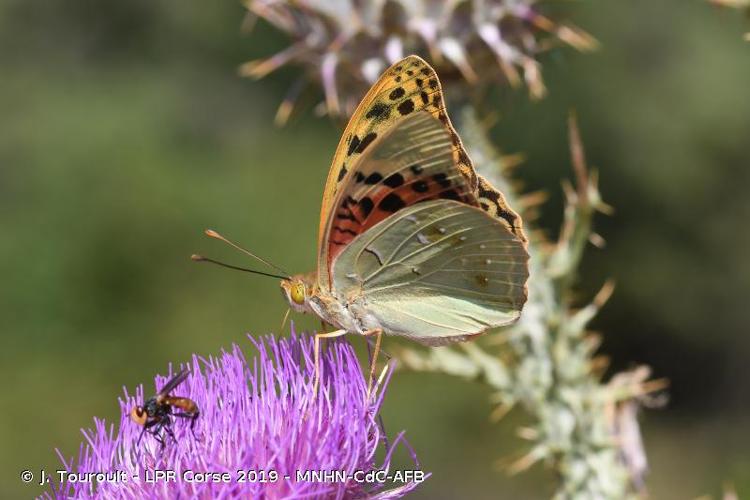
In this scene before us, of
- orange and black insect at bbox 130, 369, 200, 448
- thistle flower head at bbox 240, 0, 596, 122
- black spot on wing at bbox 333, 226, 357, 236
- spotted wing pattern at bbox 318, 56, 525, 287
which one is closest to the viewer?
orange and black insect at bbox 130, 369, 200, 448

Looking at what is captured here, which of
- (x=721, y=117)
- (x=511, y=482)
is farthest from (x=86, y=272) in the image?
(x=721, y=117)

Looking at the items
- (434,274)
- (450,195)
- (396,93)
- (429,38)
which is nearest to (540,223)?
(429,38)

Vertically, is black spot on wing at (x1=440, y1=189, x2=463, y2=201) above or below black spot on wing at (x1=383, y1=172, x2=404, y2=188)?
below

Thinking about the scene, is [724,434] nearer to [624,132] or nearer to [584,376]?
[624,132]

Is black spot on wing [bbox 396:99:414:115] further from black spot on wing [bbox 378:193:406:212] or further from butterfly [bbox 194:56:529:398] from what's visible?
black spot on wing [bbox 378:193:406:212]

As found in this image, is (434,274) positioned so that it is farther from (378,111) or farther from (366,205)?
(378,111)

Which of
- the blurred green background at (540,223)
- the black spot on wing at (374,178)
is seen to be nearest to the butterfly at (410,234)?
the black spot on wing at (374,178)

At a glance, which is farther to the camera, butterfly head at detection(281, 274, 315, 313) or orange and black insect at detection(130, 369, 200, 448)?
butterfly head at detection(281, 274, 315, 313)

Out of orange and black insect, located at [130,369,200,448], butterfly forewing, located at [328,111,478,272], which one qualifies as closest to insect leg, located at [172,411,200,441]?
orange and black insect, located at [130,369,200,448]
